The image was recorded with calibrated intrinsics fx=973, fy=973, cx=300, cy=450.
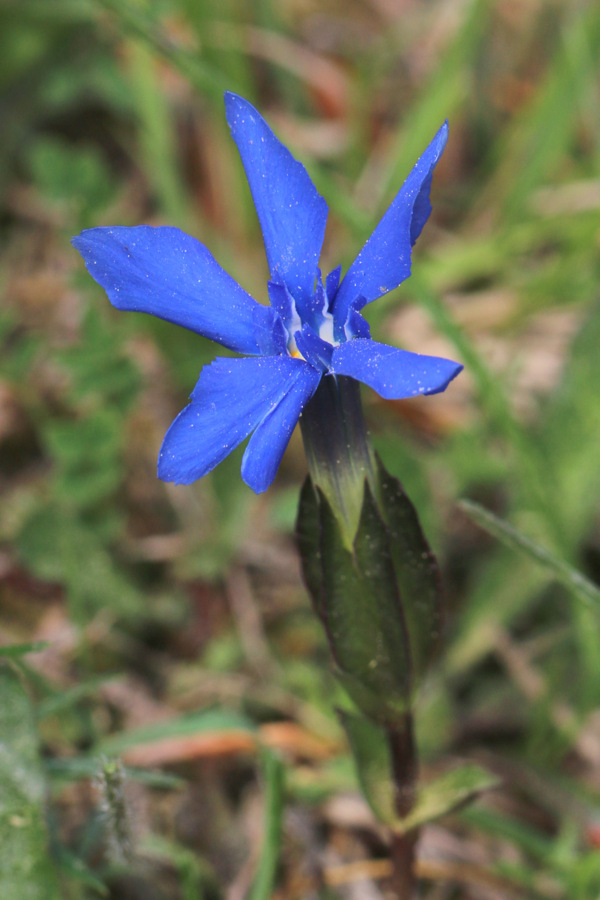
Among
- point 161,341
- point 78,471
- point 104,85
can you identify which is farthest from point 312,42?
point 78,471

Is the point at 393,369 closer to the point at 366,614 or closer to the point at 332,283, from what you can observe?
the point at 332,283

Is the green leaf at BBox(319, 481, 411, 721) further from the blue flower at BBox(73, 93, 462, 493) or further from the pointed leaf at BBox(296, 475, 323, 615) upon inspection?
the blue flower at BBox(73, 93, 462, 493)

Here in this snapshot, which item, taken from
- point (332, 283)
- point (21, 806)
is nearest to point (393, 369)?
point (332, 283)

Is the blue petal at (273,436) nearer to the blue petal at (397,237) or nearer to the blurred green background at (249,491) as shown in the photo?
the blue petal at (397,237)

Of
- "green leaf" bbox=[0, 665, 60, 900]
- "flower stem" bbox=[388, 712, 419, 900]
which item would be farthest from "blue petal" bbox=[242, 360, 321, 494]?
"green leaf" bbox=[0, 665, 60, 900]

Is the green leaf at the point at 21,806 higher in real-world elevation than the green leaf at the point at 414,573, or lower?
lower

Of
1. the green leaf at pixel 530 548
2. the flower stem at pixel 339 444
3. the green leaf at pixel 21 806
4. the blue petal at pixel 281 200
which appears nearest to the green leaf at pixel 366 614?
the flower stem at pixel 339 444
